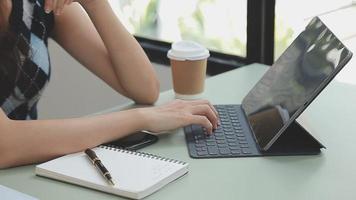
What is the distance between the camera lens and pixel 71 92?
8.95ft

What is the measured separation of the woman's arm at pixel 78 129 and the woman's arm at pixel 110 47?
0.23 metres

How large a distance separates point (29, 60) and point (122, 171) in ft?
1.81

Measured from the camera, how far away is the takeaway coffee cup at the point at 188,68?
57.1 inches

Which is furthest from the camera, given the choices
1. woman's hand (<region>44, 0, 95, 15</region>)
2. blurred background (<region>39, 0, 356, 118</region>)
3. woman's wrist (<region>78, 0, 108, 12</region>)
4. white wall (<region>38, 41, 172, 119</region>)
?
white wall (<region>38, 41, 172, 119</region>)

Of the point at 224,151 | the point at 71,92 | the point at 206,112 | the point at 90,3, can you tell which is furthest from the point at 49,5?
the point at 71,92

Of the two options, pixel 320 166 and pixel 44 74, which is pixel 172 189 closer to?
pixel 320 166

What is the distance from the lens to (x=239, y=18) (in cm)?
215

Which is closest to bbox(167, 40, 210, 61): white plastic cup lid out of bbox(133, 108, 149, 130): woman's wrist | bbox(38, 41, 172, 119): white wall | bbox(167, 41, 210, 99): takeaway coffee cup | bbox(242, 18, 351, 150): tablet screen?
bbox(167, 41, 210, 99): takeaway coffee cup

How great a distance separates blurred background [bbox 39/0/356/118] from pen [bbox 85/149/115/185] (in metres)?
0.83

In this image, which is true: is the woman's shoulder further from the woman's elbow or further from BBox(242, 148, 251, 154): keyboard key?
BBox(242, 148, 251, 154): keyboard key

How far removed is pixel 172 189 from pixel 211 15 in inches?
53.6

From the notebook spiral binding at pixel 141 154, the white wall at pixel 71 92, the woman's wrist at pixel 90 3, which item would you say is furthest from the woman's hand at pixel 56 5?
the white wall at pixel 71 92

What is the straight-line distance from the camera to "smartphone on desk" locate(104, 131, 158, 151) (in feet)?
3.93

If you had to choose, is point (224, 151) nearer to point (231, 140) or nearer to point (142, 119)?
point (231, 140)
